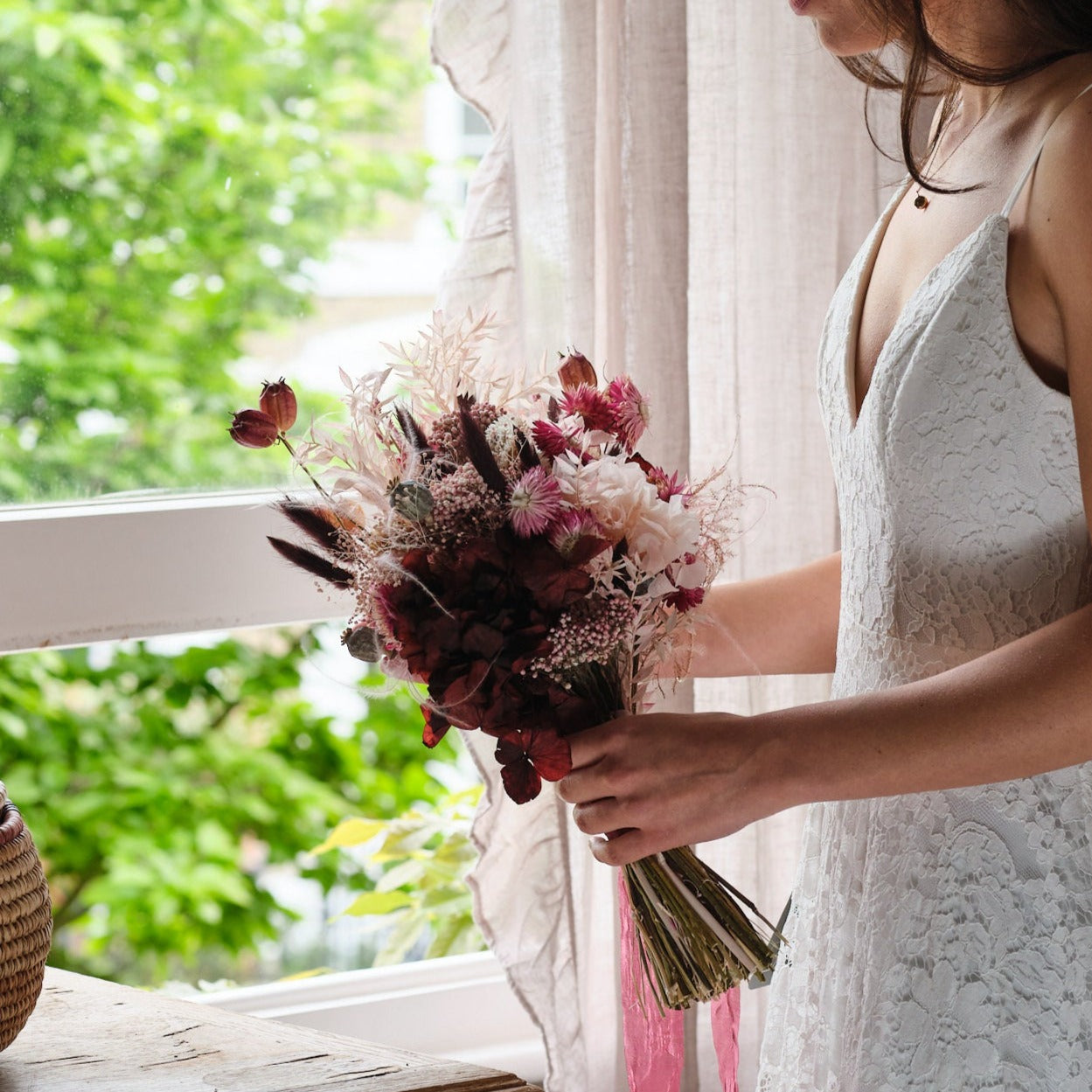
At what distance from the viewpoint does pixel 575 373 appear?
868mm

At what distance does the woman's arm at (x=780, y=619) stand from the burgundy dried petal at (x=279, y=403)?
42 cm

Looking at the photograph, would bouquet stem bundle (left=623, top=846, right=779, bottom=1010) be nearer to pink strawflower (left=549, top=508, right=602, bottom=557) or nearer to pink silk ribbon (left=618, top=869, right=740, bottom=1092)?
pink silk ribbon (left=618, top=869, right=740, bottom=1092)

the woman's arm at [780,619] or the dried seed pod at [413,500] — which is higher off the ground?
the dried seed pod at [413,500]

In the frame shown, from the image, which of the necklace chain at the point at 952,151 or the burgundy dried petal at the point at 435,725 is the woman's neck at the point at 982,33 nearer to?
the necklace chain at the point at 952,151

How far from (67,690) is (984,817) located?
193 cm

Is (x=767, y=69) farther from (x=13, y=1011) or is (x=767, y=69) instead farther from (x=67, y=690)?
(x=67, y=690)

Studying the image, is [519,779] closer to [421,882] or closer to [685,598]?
[685,598]

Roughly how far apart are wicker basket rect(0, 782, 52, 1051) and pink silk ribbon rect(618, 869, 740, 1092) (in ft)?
1.50

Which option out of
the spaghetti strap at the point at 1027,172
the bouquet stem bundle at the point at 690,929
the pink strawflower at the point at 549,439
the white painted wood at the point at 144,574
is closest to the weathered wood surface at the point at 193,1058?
the bouquet stem bundle at the point at 690,929

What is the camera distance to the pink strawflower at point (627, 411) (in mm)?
843

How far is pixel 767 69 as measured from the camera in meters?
1.28

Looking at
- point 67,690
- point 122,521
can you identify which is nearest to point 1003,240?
point 122,521

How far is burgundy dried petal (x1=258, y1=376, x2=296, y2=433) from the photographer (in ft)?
2.72

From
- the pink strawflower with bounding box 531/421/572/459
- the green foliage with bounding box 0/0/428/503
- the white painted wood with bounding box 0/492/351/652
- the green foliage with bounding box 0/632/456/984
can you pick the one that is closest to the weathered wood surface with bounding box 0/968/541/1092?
the white painted wood with bounding box 0/492/351/652
